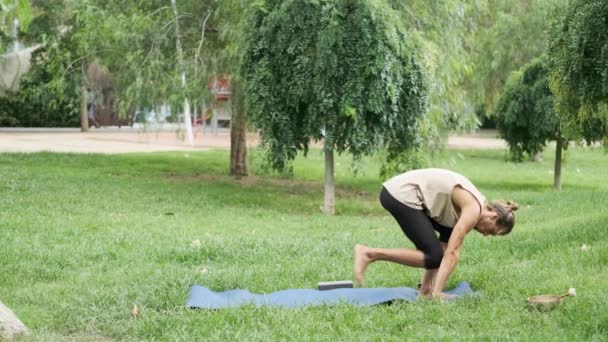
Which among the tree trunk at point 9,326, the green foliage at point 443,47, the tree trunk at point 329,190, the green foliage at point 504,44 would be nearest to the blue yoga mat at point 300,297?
the tree trunk at point 9,326

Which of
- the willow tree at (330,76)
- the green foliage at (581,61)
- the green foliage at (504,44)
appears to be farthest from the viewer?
the green foliage at (504,44)

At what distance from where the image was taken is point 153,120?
625 inches

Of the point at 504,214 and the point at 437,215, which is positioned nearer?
the point at 504,214

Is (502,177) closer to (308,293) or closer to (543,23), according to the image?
(543,23)

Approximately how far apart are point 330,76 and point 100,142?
59.8 feet

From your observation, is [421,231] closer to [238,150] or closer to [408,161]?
[408,161]

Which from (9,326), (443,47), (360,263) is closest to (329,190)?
(443,47)

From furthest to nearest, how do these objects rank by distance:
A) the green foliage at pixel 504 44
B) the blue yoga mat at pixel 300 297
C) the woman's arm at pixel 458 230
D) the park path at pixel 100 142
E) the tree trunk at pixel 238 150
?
the green foliage at pixel 504 44 → the park path at pixel 100 142 → the tree trunk at pixel 238 150 → the blue yoga mat at pixel 300 297 → the woman's arm at pixel 458 230

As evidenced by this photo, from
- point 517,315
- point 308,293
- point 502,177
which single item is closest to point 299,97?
point 308,293

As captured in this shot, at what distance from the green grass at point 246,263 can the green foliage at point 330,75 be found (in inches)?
51.8

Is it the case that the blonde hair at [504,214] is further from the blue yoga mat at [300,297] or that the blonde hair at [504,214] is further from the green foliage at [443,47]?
the green foliage at [443,47]

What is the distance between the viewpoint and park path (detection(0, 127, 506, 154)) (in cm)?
2503

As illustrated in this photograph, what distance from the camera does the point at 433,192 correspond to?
6250 millimetres

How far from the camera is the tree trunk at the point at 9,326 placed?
5.22 m
